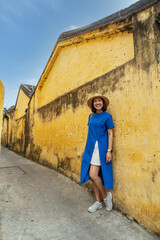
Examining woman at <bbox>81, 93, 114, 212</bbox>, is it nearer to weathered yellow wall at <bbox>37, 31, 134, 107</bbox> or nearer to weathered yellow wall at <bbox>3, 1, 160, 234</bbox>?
weathered yellow wall at <bbox>3, 1, 160, 234</bbox>

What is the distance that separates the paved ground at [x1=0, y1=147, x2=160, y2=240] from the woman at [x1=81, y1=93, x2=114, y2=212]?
0.97ft

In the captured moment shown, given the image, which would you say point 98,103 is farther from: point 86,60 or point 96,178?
point 86,60

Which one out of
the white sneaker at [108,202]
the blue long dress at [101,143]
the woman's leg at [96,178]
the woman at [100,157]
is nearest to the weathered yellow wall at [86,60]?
the woman at [100,157]

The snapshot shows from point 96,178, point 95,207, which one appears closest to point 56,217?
point 95,207

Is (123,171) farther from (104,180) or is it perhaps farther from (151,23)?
(151,23)

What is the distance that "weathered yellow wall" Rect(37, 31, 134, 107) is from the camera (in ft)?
9.63

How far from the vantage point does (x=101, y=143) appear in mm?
2594

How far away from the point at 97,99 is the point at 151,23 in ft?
4.30

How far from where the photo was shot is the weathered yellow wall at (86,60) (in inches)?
116

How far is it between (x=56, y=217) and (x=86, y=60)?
3.32 metres

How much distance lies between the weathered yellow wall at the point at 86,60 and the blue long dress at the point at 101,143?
1104 millimetres

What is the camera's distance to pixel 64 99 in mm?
4750

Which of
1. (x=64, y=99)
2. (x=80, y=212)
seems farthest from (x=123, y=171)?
(x=64, y=99)

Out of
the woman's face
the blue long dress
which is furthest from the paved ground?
the woman's face
